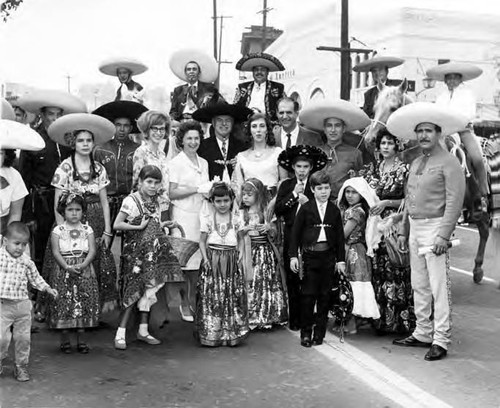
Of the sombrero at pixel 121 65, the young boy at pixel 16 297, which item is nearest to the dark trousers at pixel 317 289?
the young boy at pixel 16 297

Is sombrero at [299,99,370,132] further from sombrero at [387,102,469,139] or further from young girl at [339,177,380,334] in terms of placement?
sombrero at [387,102,469,139]

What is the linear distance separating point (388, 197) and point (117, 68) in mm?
4304

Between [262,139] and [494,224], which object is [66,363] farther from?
[494,224]

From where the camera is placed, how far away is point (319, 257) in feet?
20.3

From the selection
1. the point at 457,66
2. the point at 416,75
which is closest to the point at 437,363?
the point at 457,66

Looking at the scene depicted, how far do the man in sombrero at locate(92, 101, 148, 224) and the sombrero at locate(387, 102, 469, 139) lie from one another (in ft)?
8.55

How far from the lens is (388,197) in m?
6.57

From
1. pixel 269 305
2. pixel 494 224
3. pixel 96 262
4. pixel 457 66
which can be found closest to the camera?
pixel 96 262

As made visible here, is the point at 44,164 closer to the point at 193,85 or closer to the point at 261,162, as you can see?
the point at 261,162

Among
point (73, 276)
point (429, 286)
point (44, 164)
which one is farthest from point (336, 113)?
point (73, 276)

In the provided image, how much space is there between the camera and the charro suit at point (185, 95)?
859cm

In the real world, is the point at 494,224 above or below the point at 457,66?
below

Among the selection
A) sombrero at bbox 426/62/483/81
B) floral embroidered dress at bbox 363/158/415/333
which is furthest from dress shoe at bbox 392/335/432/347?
sombrero at bbox 426/62/483/81

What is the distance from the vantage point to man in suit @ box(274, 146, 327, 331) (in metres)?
6.60
